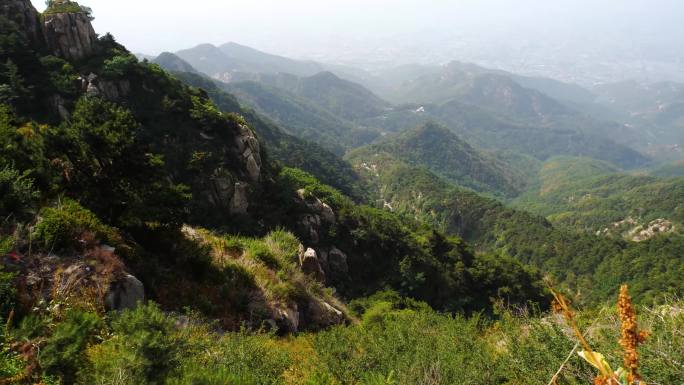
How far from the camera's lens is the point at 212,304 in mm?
11781

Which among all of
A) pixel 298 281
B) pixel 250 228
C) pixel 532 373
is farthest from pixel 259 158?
pixel 532 373

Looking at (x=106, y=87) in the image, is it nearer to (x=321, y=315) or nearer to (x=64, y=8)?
(x=64, y=8)

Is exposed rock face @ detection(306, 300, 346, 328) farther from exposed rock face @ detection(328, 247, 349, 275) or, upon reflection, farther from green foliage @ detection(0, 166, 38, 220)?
exposed rock face @ detection(328, 247, 349, 275)

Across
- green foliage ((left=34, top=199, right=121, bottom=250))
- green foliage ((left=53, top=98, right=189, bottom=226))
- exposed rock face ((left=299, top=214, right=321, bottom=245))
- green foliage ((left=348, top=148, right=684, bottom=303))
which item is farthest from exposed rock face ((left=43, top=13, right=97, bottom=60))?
green foliage ((left=348, top=148, right=684, bottom=303))

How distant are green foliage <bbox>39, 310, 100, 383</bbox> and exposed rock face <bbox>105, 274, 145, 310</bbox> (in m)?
1.85

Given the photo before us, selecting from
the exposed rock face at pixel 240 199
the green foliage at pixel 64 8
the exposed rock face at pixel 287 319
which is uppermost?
the green foliage at pixel 64 8

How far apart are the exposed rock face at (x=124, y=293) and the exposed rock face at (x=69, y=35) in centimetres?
4022

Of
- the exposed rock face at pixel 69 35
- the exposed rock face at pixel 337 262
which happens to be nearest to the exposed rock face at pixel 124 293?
the exposed rock face at pixel 337 262

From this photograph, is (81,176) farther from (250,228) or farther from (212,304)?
(250,228)

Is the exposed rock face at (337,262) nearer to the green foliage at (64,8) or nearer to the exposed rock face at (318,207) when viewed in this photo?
the exposed rock face at (318,207)

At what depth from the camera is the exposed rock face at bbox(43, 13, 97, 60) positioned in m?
38.3

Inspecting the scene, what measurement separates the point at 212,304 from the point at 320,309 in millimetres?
5192

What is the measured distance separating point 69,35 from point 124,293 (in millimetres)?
41488

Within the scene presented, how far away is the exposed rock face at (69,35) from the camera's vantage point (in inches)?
1508
